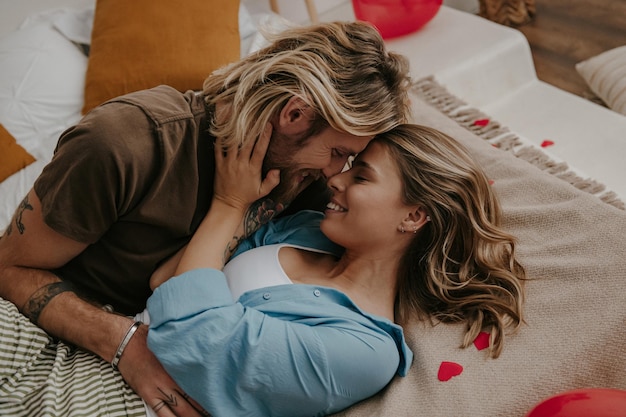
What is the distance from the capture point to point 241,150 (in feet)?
4.49

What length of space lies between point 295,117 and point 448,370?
618mm

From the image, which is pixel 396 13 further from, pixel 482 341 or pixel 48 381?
pixel 48 381

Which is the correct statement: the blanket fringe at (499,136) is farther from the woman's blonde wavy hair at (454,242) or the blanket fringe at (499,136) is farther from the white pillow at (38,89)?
the white pillow at (38,89)

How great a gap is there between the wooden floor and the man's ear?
1.88 metres

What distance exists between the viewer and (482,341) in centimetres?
134

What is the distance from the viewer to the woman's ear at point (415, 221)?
1.45 m

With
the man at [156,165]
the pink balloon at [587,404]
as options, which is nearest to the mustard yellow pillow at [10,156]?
the man at [156,165]

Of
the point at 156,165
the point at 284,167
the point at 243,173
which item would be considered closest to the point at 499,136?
the point at 284,167

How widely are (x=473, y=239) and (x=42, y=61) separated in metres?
1.85

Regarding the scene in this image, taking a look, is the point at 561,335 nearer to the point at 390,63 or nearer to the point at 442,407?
the point at 442,407

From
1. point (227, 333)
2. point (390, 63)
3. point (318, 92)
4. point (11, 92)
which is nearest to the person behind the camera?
point (227, 333)

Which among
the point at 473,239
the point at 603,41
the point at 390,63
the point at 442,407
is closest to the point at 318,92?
the point at 390,63

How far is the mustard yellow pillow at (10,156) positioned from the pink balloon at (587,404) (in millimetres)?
1936

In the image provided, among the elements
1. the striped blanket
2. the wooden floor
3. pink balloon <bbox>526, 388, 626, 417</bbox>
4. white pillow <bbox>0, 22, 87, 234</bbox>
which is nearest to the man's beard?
the striped blanket
